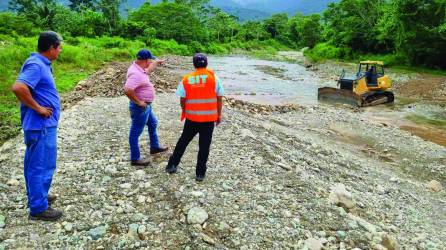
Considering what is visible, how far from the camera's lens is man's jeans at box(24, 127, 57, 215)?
481 centimetres

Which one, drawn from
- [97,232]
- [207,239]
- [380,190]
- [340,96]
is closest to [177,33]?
[340,96]

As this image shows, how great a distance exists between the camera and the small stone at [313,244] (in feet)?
17.0

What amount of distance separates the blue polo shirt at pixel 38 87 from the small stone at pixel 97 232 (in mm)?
1422

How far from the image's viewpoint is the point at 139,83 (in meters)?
6.54

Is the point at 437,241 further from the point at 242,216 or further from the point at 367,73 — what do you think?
the point at 367,73

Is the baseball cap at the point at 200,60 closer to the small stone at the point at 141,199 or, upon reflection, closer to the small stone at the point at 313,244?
the small stone at the point at 141,199

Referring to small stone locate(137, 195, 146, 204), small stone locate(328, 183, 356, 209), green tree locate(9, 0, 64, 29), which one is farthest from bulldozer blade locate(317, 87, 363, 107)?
green tree locate(9, 0, 64, 29)

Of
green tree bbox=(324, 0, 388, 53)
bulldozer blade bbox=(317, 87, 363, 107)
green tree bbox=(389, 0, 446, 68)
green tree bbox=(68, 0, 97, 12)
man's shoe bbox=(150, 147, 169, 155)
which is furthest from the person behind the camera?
green tree bbox=(68, 0, 97, 12)

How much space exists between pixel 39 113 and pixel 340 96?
1906cm

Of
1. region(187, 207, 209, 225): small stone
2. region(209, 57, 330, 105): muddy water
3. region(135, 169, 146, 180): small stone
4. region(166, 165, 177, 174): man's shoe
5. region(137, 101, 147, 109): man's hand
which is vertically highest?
region(137, 101, 147, 109): man's hand

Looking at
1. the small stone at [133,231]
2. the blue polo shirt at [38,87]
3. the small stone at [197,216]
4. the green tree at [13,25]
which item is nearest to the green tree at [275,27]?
the green tree at [13,25]

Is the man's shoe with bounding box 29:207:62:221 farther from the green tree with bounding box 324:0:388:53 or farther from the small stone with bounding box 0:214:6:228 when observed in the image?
the green tree with bounding box 324:0:388:53

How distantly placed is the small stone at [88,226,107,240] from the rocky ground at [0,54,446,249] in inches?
0.5

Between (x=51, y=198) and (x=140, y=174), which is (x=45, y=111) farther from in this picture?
(x=140, y=174)
